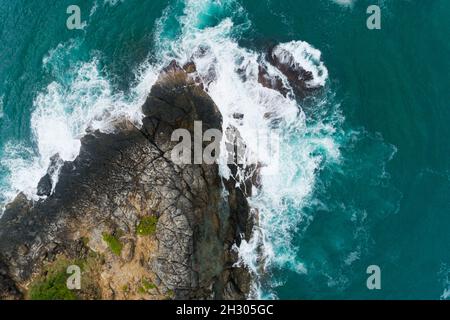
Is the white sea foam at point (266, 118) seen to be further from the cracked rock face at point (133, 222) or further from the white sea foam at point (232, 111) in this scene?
the cracked rock face at point (133, 222)

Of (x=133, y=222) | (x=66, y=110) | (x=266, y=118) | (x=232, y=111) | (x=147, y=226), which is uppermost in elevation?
(x=66, y=110)

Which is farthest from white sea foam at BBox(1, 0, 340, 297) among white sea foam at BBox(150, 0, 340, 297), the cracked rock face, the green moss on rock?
the green moss on rock

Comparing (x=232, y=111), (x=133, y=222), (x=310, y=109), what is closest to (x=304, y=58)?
(x=310, y=109)

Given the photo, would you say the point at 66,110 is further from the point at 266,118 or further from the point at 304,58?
the point at 304,58

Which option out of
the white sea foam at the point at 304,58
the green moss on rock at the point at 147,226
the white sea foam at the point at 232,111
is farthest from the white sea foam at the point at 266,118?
the green moss on rock at the point at 147,226
